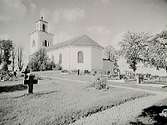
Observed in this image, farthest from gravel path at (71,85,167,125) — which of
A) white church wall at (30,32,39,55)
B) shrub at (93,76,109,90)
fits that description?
white church wall at (30,32,39,55)

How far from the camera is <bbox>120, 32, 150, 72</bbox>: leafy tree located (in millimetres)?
23438

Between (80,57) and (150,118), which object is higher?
(80,57)

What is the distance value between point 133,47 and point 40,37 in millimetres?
28021

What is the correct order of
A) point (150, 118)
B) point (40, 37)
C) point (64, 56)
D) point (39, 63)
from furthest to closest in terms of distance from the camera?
point (40, 37) → point (64, 56) → point (39, 63) → point (150, 118)

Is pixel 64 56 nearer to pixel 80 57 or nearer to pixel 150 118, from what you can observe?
pixel 80 57

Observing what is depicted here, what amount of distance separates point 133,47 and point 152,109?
17.3 m

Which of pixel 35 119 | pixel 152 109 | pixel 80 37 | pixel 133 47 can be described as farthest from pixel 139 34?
pixel 35 119

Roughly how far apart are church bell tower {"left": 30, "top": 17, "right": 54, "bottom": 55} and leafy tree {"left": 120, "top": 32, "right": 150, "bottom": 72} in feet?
83.1

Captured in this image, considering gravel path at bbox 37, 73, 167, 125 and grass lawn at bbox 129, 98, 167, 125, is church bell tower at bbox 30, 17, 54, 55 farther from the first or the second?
grass lawn at bbox 129, 98, 167, 125

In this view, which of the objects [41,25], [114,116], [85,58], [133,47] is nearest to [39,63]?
[85,58]

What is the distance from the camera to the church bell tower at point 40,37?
44.0 meters

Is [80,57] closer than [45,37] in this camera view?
Yes

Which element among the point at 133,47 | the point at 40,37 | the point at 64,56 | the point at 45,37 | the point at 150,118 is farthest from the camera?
the point at 45,37

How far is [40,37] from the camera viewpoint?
147 ft
